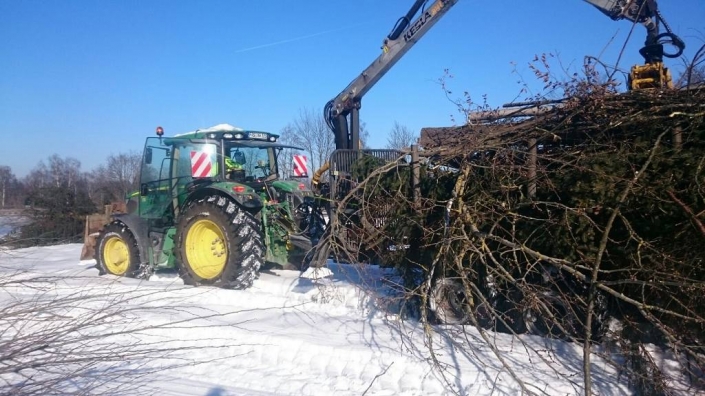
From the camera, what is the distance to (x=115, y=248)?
30.5 ft

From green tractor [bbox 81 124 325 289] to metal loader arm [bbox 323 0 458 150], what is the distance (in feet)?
3.29

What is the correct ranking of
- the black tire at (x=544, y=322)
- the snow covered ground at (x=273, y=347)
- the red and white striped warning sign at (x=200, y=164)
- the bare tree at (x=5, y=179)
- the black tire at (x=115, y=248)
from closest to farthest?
the snow covered ground at (x=273, y=347) < the black tire at (x=544, y=322) < the red and white striped warning sign at (x=200, y=164) < the black tire at (x=115, y=248) < the bare tree at (x=5, y=179)

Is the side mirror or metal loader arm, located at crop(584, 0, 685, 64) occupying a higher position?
metal loader arm, located at crop(584, 0, 685, 64)

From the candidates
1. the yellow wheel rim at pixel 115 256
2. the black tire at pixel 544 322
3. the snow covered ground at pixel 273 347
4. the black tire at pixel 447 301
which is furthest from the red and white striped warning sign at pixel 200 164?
the black tire at pixel 544 322

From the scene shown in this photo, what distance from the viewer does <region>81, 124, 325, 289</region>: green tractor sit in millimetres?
7461

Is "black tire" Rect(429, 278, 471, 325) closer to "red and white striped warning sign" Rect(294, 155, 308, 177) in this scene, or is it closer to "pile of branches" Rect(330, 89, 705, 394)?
"pile of branches" Rect(330, 89, 705, 394)

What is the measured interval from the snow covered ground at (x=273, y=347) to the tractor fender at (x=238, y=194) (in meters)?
1.35

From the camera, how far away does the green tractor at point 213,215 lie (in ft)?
24.5

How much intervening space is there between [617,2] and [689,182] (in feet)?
12.1

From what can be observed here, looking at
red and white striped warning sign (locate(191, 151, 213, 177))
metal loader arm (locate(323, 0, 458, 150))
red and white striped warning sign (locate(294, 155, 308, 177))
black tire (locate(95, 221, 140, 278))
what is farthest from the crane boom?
black tire (locate(95, 221, 140, 278))

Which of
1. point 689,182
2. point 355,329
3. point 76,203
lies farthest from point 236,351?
point 76,203

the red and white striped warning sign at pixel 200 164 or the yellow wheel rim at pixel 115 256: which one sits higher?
the red and white striped warning sign at pixel 200 164

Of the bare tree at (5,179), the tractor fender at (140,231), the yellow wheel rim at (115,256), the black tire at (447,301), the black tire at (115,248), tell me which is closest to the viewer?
the black tire at (447,301)

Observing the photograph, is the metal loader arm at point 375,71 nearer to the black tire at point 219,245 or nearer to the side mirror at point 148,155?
the black tire at point 219,245
